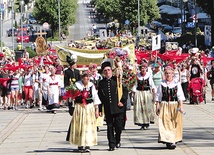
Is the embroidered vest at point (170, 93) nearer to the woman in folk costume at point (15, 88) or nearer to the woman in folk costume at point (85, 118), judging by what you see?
the woman in folk costume at point (85, 118)

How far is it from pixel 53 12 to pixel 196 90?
6747 centimetres

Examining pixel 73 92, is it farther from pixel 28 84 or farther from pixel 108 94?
pixel 28 84

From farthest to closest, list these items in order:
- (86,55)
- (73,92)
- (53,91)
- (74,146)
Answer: (86,55) < (53,91) < (74,146) < (73,92)

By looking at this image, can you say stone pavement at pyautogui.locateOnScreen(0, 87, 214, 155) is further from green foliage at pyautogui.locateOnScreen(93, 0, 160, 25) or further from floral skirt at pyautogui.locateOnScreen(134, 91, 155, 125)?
green foliage at pyautogui.locateOnScreen(93, 0, 160, 25)

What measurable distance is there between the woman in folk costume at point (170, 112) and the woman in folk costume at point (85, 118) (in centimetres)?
133

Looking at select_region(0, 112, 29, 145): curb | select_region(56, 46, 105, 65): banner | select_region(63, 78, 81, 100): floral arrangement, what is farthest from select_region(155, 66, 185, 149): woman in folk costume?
select_region(56, 46, 105, 65): banner

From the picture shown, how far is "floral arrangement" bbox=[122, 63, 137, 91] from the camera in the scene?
23.1m

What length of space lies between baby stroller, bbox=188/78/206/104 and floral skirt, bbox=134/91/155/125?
8393mm

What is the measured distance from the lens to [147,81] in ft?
67.5

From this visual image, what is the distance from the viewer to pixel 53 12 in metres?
95.2

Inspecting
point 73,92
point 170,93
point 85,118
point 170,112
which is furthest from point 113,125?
point 170,93

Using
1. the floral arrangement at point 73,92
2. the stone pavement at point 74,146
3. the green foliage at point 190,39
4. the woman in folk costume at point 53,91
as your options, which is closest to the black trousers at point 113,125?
the stone pavement at point 74,146

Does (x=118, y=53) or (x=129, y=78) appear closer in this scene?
(x=129, y=78)

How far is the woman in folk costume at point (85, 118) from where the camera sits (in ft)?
54.5
